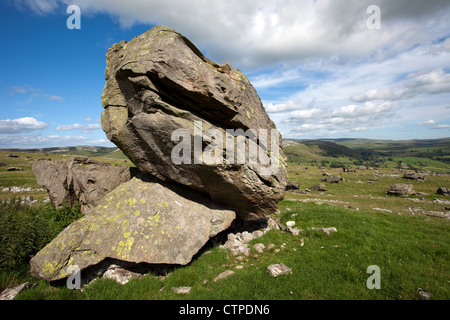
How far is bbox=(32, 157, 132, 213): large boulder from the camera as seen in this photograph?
1526cm

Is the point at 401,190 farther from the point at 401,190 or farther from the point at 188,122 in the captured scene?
the point at 188,122

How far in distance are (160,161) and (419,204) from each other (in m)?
38.0

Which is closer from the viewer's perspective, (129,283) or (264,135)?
(129,283)

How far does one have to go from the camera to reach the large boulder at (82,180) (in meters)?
15.3

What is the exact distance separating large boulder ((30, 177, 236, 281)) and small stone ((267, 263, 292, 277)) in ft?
12.7

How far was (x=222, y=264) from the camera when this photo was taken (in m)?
11.5

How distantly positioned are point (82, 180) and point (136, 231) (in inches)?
324

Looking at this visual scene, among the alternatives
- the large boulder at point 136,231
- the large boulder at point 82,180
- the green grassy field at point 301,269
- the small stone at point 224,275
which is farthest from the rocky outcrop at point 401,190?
the large boulder at point 82,180

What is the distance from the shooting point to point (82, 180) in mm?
15578

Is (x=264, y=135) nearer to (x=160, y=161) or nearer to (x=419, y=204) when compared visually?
(x=160, y=161)

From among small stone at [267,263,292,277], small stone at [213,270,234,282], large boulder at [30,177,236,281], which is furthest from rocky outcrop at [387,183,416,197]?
small stone at [213,270,234,282]

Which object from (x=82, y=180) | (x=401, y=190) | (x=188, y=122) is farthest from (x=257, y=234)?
(x=401, y=190)

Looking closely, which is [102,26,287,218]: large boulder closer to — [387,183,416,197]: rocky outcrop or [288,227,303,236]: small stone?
[288,227,303,236]: small stone
